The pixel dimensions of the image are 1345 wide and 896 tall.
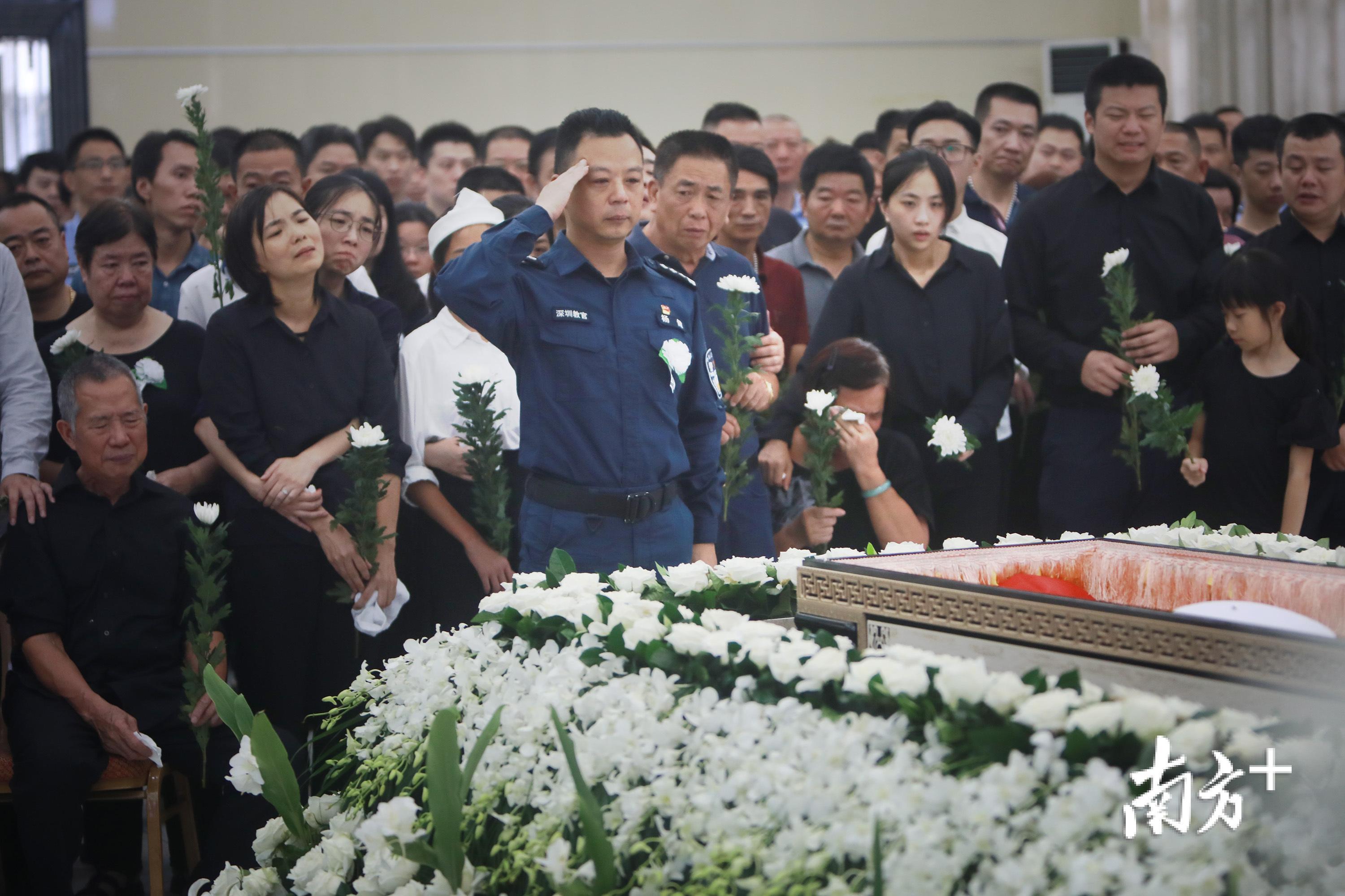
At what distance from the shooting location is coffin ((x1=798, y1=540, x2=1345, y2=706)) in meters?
1.41

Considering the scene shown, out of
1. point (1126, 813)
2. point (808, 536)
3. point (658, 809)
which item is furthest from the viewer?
point (808, 536)

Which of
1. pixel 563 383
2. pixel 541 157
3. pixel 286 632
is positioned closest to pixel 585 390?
pixel 563 383

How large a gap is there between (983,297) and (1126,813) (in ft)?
10.0

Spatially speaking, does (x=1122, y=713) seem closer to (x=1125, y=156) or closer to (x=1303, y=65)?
(x=1125, y=156)

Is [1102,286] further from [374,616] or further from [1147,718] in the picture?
[1147,718]

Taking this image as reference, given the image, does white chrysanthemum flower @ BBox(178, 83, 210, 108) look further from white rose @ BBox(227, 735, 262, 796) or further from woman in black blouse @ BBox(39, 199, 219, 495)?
white rose @ BBox(227, 735, 262, 796)

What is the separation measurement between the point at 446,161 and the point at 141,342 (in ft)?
7.98

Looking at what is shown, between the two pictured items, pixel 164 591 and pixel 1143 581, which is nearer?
pixel 1143 581

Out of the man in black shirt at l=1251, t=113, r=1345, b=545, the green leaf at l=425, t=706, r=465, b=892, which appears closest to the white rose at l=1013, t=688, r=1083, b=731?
the green leaf at l=425, t=706, r=465, b=892

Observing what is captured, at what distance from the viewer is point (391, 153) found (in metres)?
5.82

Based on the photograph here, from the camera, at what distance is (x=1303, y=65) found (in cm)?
791

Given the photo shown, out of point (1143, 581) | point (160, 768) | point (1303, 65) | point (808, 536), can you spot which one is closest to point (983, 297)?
point (808, 536)

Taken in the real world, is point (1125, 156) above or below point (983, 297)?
above

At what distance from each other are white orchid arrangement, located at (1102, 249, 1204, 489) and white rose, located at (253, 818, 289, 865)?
8.86ft
